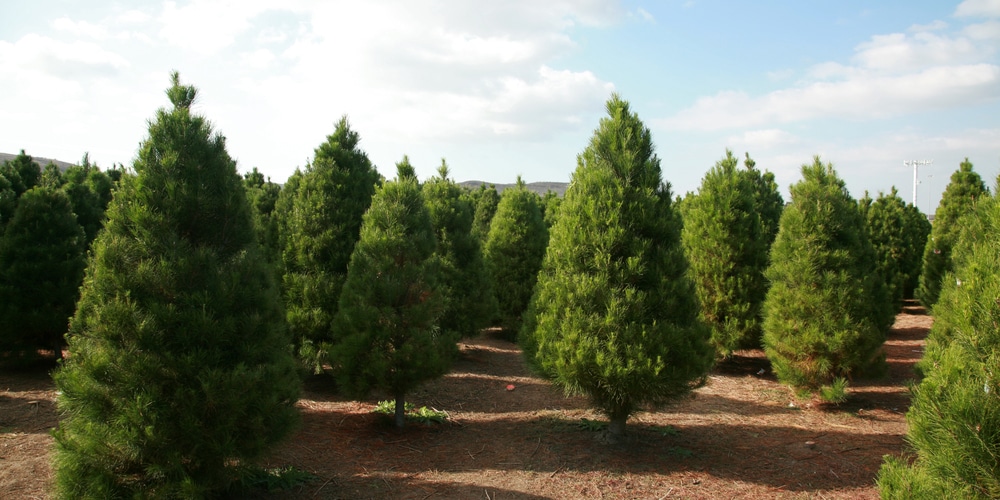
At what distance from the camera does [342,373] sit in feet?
24.8

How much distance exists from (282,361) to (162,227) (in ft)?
5.27

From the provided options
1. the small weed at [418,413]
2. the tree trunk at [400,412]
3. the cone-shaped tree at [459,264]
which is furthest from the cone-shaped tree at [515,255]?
the tree trunk at [400,412]

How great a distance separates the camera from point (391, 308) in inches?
295

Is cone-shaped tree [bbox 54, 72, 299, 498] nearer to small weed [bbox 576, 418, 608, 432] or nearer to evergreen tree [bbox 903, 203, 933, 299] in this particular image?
small weed [bbox 576, 418, 608, 432]

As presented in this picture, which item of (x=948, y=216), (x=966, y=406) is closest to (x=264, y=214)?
(x=966, y=406)

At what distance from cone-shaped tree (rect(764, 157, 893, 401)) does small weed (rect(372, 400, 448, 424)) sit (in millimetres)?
5417

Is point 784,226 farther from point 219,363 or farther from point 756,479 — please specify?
point 219,363

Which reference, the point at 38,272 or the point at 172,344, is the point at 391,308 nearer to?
the point at 172,344

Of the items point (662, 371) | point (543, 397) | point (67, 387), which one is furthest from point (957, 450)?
point (543, 397)

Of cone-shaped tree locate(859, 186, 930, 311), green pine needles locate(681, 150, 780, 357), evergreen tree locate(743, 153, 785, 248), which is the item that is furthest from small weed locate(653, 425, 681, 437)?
cone-shaped tree locate(859, 186, 930, 311)

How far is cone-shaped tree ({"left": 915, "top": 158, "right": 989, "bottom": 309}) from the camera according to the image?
15430 mm

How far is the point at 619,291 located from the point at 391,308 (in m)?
2.97

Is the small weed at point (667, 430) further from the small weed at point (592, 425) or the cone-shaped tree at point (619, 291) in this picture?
the cone-shaped tree at point (619, 291)

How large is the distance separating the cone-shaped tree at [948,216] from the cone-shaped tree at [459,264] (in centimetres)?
1198
